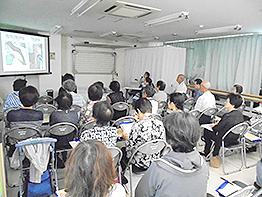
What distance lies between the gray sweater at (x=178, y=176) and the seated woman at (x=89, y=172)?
1.08 ft

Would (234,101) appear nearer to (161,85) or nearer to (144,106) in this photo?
(144,106)

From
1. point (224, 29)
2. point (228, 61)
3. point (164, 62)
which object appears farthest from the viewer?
point (164, 62)

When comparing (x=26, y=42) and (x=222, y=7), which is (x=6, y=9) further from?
(x=222, y=7)

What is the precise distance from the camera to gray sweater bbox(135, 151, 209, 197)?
3.95 ft

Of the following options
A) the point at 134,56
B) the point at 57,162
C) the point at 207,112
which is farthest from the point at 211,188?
the point at 134,56

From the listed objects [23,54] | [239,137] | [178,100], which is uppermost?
[23,54]

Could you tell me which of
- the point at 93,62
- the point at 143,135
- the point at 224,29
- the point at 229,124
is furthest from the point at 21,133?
the point at 93,62

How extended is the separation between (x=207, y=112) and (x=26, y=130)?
3370mm

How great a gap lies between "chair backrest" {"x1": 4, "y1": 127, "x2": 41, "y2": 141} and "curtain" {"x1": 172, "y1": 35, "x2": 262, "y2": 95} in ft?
20.5

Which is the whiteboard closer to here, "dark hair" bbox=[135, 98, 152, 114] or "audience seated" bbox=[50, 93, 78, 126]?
"audience seated" bbox=[50, 93, 78, 126]

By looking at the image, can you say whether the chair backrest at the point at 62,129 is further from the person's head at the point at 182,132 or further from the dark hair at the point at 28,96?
the person's head at the point at 182,132

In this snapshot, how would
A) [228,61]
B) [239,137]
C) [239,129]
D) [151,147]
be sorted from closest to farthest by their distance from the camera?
[151,147] → [239,129] → [239,137] → [228,61]

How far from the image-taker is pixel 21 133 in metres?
2.39

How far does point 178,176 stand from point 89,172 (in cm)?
55
